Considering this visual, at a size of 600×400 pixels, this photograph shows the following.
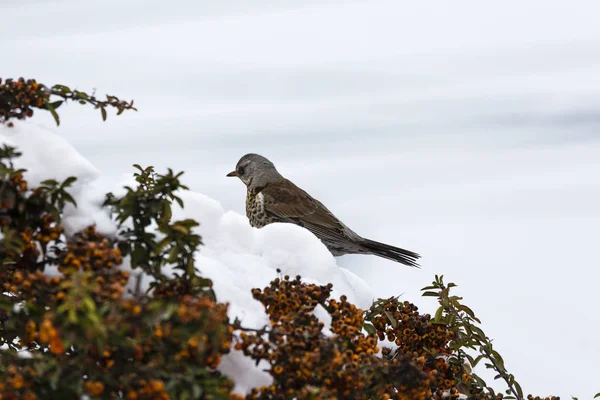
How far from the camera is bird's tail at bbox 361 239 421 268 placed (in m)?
5.83

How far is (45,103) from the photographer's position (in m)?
2.90

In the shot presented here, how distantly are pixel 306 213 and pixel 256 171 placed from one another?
0.85 metres

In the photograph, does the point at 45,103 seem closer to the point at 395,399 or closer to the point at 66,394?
the point at 66,394

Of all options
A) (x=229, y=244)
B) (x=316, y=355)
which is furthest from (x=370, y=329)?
(x=316, y=355)

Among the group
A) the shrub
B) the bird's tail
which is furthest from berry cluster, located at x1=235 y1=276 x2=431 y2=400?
the bird's tail

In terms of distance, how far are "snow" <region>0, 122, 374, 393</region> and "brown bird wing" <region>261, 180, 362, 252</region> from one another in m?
2.23

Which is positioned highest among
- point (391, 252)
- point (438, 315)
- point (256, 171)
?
point (256, 171)

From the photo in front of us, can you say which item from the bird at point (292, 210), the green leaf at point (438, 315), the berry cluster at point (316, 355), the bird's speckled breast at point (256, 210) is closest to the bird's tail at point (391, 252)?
the bird at point (292, 210)

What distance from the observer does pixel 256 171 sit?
7227 mm

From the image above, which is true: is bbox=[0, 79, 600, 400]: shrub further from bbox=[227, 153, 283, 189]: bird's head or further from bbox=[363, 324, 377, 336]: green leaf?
bbox=[227, 153, 283, 189]: bird's head

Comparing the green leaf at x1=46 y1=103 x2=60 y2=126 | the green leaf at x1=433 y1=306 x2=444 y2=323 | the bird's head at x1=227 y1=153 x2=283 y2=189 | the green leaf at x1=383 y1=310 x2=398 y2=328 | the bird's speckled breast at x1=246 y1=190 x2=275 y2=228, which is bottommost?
the green leaf at x1=383 y1=310 x2=398 y2=328

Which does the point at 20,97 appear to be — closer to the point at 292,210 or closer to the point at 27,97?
the point at 27,97

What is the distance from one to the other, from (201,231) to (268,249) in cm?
37

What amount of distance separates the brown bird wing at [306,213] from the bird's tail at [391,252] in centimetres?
10
